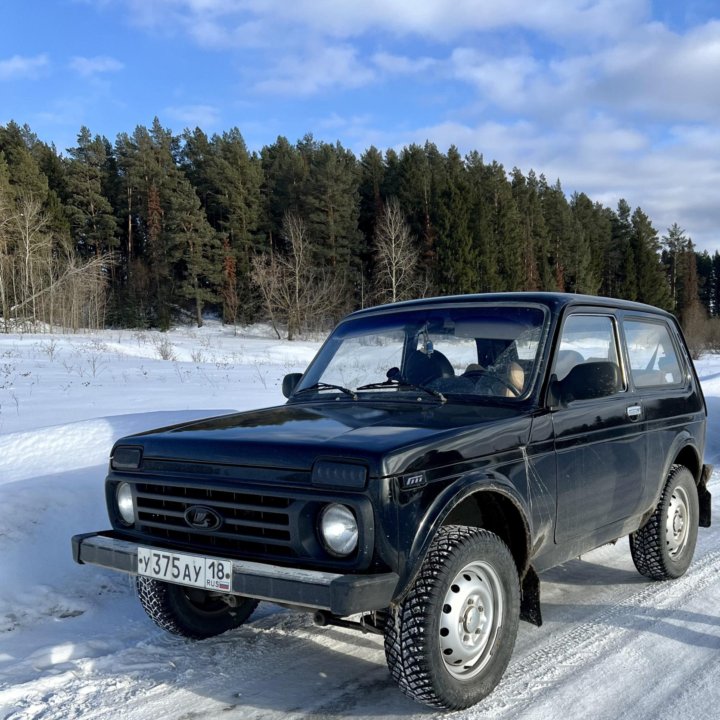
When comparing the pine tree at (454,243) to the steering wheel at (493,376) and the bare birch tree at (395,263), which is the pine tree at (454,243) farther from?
the steering wheel at (493,376)

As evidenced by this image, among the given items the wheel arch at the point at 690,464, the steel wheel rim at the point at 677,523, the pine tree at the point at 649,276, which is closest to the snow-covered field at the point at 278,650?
the steel wheel rim at the point at 677,523

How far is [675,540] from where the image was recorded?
516 centimetres

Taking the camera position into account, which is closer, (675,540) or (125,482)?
(125,482)

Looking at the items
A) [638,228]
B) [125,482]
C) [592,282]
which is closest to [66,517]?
[125,482]

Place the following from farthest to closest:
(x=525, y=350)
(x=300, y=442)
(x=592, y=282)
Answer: (x=592, y=282) < (x=525, y=350) < (x=300, y=442)

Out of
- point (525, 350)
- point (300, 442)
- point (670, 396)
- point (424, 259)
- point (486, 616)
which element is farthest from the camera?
point (424, 259)

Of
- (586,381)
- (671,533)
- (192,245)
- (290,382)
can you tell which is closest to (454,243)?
(192,245)

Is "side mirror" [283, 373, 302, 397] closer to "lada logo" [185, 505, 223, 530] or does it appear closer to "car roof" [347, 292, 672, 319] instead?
"car roof" [347, 292, 672, 319]

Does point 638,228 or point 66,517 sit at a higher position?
point 638,228

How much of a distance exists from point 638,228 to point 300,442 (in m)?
85.8

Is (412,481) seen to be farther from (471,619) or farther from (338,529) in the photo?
(471,619)

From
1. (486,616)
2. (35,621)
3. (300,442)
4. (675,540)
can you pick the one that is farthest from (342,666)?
(675,540)

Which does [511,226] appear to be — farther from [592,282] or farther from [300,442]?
[300,442]

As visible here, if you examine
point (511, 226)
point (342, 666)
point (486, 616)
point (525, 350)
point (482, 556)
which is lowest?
point (342, 666)
